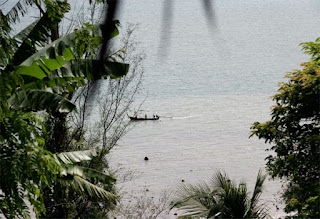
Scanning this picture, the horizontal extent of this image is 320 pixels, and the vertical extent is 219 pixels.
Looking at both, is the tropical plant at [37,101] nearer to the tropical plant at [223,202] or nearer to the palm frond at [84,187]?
the palm frond at [84,187]

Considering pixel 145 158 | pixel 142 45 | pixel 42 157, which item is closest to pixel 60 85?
pixel 42 157

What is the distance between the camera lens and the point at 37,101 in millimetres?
3582

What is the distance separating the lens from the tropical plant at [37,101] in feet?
7.88

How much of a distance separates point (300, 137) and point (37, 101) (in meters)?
2.44

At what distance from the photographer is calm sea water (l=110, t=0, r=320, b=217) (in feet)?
44.4

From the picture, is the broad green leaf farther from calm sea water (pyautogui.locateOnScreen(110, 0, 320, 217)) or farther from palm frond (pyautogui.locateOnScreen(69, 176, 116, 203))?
calm sea water (pyautogui.locateOnScreen(110, 0, 320, 217))

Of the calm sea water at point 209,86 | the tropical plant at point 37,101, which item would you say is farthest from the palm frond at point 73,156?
the calm sea water at point 209,86

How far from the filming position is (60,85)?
4.20 metres

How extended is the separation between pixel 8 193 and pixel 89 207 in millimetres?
4739

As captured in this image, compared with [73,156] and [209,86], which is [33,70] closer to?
[73,156]

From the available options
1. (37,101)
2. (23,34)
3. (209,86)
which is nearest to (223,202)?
(37,101)

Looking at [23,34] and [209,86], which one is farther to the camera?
[209,86]

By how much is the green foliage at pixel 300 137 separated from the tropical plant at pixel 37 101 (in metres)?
1.61

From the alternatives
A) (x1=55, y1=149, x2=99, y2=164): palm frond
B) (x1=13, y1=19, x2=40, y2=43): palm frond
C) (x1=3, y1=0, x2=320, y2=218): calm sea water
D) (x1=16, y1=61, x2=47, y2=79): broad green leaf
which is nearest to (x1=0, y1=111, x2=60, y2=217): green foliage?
(x1=16, y1=61, x2=47, y2=79): broad green leaf
